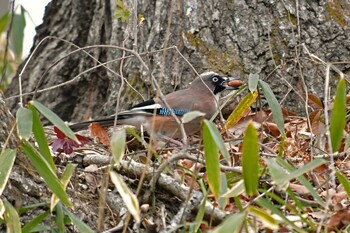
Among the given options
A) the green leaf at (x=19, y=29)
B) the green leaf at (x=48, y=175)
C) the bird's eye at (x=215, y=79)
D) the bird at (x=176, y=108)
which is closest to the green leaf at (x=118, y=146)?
the green leaf at (x=48, y=175)

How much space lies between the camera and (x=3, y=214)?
15.4ft

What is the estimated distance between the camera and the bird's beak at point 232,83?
7.72m

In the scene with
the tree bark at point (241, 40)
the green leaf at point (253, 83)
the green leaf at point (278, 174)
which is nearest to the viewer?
the green leaf at point (278, 174)

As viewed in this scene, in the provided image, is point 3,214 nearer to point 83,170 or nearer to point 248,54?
point 83,170

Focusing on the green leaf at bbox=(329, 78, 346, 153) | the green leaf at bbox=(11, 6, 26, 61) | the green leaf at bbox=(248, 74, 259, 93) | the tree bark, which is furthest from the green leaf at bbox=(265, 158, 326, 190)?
the green leaf at bbox=(11, 6, 26, 61)

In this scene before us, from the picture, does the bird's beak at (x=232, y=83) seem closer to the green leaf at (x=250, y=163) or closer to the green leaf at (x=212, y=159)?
the green leaf at (x=212, y=159)

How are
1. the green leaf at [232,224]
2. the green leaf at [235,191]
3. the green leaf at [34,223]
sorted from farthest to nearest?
the green leaf at [34,223], the green leaf at [235,191], the green leaf at [232,224]

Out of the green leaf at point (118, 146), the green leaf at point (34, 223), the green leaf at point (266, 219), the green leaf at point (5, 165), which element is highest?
the green leaf at point (118, 146)

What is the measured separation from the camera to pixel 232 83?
7.82 metres

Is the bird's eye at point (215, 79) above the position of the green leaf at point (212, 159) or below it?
below

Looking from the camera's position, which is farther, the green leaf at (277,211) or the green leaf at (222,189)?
the green leaf at (222,189)

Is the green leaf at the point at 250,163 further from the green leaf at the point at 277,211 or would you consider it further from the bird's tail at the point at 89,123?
the bird's tail at the point at 89,123

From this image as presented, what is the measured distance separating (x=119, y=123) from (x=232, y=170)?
10.7ft

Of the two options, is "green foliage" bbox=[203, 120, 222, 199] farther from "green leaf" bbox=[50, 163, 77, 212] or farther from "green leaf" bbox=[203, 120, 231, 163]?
"green leaf" bbox=[50, 163, 77, 212]
